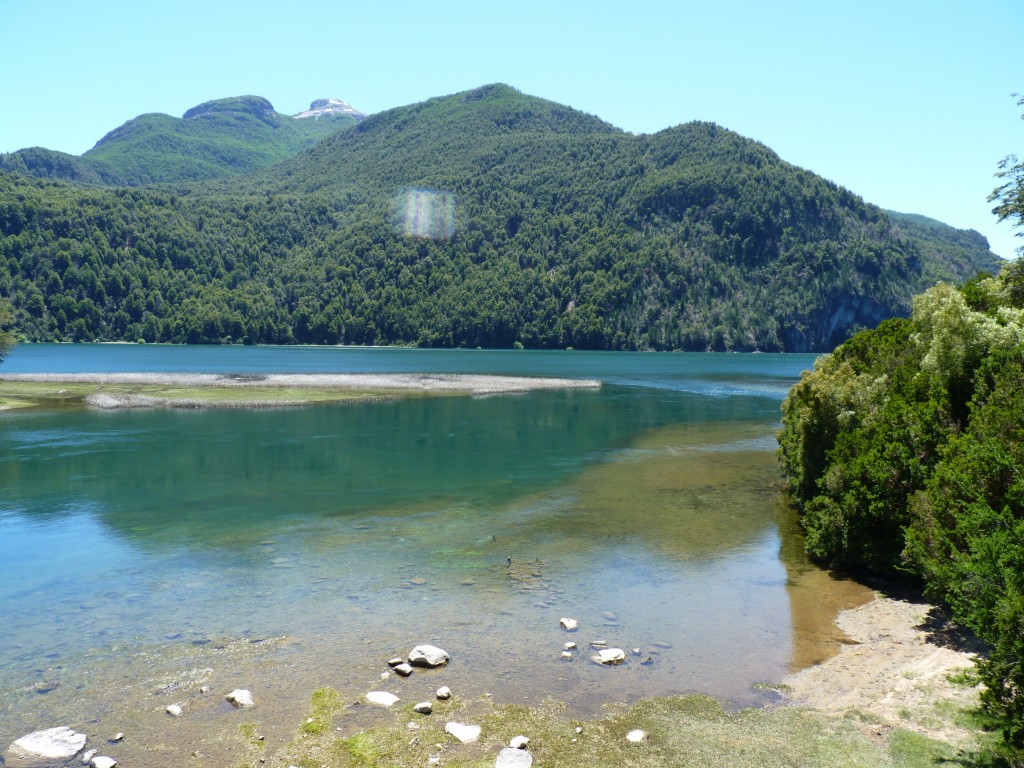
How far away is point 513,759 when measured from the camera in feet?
43.1

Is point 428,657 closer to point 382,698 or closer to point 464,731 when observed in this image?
point 382,698

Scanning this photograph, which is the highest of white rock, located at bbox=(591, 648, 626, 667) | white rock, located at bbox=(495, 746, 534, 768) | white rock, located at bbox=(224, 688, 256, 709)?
white rock, located at bbox=(495, 746, 534, 768)

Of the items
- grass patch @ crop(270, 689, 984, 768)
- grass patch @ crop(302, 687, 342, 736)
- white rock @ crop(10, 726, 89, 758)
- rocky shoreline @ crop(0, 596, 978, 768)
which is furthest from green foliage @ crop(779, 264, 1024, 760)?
white rock @ crop(10, 726, 89, 758)

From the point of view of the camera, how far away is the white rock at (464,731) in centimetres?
1391

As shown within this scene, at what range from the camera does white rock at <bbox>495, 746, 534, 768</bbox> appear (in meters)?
13.0

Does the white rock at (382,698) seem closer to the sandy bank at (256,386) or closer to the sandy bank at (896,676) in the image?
the sandy bank at (896,676)

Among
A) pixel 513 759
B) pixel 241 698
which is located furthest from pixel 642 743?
pixel 241 698

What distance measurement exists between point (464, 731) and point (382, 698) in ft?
7.61

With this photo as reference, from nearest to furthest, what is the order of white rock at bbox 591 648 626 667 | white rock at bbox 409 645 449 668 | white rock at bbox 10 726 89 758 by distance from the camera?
white rock at bbox 10 726 89 758
white rock at bbox 409 645 449 668
white rock at bbox 591 648 626 667

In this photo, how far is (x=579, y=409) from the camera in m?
84.6

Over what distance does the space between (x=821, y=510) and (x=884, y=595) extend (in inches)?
197

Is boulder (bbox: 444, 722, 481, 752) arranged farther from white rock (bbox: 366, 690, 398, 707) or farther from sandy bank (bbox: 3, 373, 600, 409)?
sandy bank (bbox: 3, 373, 600, 409)

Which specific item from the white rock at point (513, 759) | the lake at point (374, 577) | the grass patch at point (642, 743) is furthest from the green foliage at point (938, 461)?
the white rock at point (513, 759)

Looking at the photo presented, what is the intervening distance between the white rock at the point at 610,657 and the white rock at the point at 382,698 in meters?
5.03
